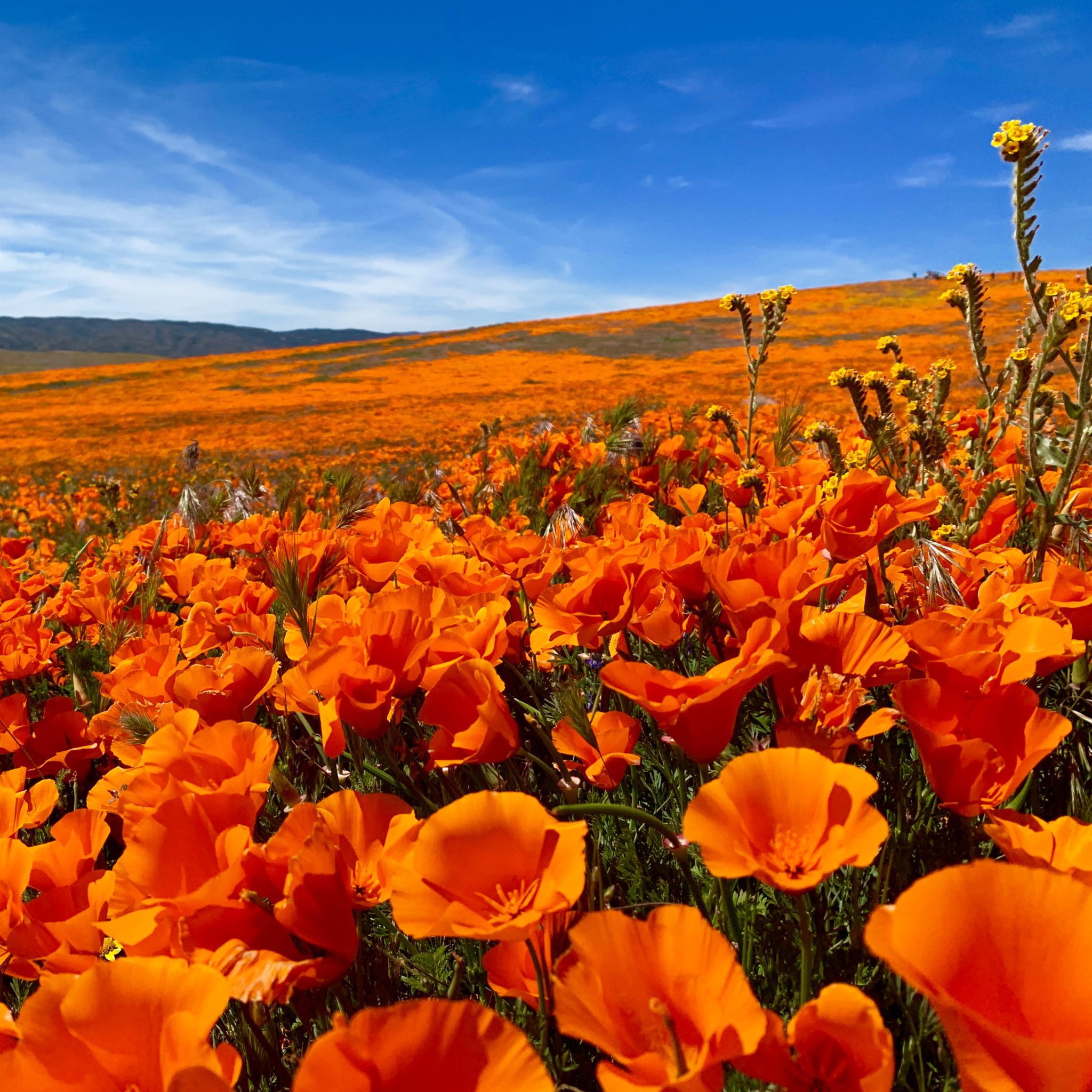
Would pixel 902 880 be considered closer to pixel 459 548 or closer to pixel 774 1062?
pixel 774 1062

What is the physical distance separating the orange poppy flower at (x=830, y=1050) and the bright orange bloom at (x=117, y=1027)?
434 millimetres

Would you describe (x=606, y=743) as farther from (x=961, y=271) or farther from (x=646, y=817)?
(x=961, y=271)

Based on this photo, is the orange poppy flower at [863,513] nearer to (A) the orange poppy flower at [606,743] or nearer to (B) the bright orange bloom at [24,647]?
(A) the orange poppy flower at [606,743]

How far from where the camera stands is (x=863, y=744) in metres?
0.94

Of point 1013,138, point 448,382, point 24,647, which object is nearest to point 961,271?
point 1013,138

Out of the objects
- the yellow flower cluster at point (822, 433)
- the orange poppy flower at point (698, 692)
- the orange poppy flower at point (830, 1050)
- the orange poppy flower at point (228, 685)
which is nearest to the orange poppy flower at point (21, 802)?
the orange poppy flower at point (228, 685)

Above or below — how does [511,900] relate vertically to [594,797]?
above

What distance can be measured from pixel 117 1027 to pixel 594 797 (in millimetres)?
921

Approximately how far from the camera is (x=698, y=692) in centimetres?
92

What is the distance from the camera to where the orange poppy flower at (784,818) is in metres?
0.67

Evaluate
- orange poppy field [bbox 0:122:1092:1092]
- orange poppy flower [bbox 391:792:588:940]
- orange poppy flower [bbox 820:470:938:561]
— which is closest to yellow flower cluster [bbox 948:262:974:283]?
orange poppy field [bbox 0:122:1092:1092]

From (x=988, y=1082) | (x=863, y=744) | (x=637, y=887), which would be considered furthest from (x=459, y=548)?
(x=988, y=1082)

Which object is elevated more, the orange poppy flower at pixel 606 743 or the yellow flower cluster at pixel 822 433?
the yellow flower cluster at pixel 822 433

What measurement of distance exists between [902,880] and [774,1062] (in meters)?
0.51
